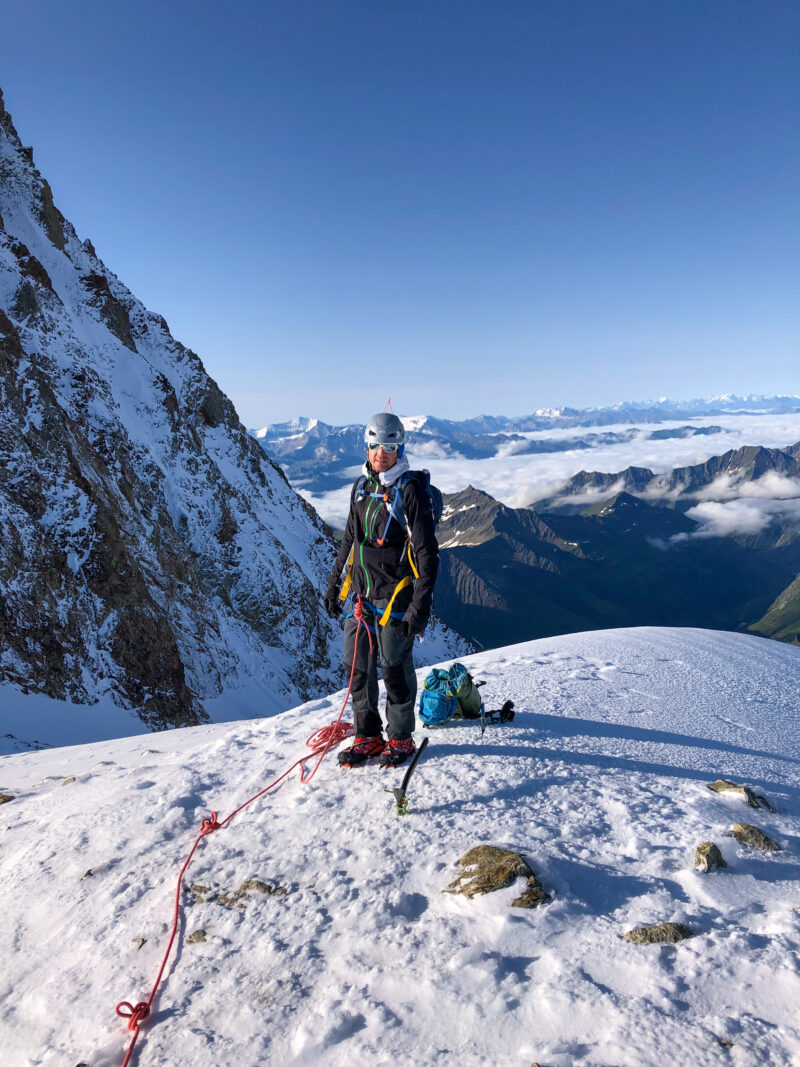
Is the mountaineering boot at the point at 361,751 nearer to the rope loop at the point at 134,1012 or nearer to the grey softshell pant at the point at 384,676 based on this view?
the grey softshell pant at the point at 384,676

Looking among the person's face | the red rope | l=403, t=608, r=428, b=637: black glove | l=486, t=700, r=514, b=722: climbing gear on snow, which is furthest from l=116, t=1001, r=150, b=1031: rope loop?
the person's face

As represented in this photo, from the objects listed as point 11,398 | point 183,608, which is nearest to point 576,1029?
point 11,398

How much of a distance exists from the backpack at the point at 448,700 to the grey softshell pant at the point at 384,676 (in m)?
0.84

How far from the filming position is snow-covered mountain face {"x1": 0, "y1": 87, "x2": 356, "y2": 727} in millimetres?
22203

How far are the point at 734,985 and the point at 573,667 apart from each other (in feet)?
22.2

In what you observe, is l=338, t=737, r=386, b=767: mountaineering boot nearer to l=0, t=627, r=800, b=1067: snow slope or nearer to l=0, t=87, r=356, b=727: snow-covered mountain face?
l=0, t=627, r=800, b=1067: snow slope

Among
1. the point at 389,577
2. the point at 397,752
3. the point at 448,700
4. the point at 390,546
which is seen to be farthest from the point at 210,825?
the point at 390,546

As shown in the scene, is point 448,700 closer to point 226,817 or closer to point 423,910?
point 226,817

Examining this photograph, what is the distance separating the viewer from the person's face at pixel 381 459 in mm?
6234

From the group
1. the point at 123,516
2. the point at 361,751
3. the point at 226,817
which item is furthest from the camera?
the point at 123,516

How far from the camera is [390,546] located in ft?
20.7

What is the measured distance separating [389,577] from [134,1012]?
164 inches

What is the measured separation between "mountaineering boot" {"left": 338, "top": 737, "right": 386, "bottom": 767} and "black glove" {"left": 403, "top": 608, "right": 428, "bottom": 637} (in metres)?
1.54

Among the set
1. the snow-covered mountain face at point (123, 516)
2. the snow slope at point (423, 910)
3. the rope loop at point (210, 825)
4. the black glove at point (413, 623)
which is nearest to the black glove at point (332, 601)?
the black glove at point (413, 623)
